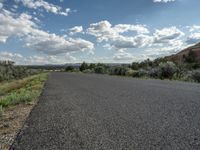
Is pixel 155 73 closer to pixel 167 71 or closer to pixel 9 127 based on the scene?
pixel 167 71

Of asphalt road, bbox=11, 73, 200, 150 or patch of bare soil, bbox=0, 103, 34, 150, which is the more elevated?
asphalt road, bbox=11, 73, 200, 150

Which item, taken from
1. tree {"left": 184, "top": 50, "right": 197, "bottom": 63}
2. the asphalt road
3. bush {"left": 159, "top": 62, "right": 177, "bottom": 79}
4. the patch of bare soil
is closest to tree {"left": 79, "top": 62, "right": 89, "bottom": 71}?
tree {"left": 184, "top": 50, "right": 197, "bottom": 63}

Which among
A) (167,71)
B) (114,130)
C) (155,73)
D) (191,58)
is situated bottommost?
(114,130)

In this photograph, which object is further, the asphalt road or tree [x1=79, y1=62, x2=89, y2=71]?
tree [x1=79, y1=62, x2=89, y2=71]

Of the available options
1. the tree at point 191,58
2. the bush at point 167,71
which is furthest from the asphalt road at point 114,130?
the tree at point 191,58

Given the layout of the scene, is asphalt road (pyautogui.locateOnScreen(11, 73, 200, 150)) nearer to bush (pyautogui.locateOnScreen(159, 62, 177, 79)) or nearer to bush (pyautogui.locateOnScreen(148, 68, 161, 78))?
bush (pyautogui.locateOnScreen(159, 62, 177, 79))

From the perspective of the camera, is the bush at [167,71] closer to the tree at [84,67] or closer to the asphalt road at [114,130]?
the asphalt road at [114,130]

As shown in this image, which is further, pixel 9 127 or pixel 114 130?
pixel 9 127

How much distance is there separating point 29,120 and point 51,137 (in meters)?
2.01

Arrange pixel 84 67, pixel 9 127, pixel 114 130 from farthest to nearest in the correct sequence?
1. pixel 84 67
2. pixel 9 127
3. pixel 114 130

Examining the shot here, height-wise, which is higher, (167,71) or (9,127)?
(167,71)

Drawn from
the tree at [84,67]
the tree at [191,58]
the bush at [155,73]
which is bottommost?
the tree at [84,67]

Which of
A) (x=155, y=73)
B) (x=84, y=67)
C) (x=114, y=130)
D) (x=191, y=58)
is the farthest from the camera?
(x=84, y=67)

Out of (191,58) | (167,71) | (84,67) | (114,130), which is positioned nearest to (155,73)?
(167,71)
